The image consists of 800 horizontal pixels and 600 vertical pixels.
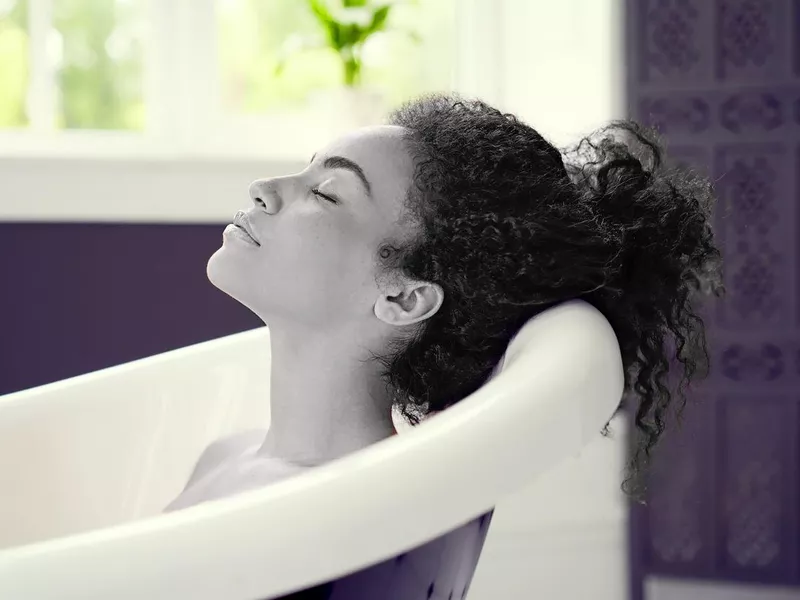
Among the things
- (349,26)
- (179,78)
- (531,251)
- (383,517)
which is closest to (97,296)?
(179,78)

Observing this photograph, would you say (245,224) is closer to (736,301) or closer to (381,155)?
(381,155)

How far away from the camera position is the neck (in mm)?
1090

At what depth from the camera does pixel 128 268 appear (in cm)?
215

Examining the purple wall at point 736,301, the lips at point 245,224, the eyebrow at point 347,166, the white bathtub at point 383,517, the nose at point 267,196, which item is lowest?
the purple wall at point 736,301

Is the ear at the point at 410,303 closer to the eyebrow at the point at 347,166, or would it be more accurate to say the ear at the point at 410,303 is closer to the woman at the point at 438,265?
the woman at the point at 438,265

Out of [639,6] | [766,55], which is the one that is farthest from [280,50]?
[766,55]

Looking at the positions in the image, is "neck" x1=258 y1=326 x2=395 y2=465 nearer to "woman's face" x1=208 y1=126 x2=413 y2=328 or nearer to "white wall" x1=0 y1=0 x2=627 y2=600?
"woman's face" x1=208 y1=126 x2=413 y2=328

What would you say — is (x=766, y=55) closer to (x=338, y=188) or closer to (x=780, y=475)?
(x=780, y=475)

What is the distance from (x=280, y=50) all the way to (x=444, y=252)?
1567 mm

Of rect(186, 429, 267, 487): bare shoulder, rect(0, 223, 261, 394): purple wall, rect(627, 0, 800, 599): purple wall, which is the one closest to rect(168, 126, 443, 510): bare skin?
rect(186, 429, 267, 487): bare shoulder

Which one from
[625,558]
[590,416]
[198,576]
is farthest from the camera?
[625,558]

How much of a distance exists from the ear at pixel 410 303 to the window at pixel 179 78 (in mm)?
1219

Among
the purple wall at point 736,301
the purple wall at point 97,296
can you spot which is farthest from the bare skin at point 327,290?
the purple wall at point 736,301

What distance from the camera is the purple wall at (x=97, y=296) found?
210 cm
